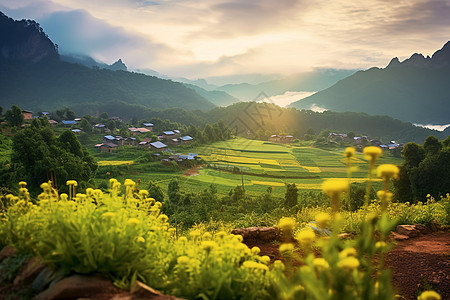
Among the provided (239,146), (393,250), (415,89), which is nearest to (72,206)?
(393,250)

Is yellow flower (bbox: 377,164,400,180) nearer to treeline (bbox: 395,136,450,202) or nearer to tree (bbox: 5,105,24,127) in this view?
treeline (bbox: 395,136,450,202)

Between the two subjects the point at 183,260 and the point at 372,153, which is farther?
the point at 183,260

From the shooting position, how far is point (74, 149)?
2598cm

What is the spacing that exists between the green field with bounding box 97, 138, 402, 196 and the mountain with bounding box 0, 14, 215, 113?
366 ft

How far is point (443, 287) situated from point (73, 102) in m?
165

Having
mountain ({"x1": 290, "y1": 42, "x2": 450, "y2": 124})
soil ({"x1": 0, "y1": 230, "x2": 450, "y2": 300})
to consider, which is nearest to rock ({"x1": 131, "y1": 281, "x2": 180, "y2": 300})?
soil ({"x1": 0, "y1": 230, "x2": 450, "y2": 300})

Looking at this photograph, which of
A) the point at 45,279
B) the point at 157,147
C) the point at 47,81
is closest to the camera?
the point at 45,279

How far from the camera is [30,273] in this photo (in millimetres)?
2900

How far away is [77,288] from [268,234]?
4.91 m

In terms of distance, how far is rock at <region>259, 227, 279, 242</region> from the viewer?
677 centimetres

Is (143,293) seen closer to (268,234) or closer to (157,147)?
(268,234)

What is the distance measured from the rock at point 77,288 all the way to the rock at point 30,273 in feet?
1.08

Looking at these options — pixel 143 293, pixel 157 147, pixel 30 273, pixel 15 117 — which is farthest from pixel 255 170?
pixel 143 293

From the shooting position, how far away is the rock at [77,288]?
255cm
